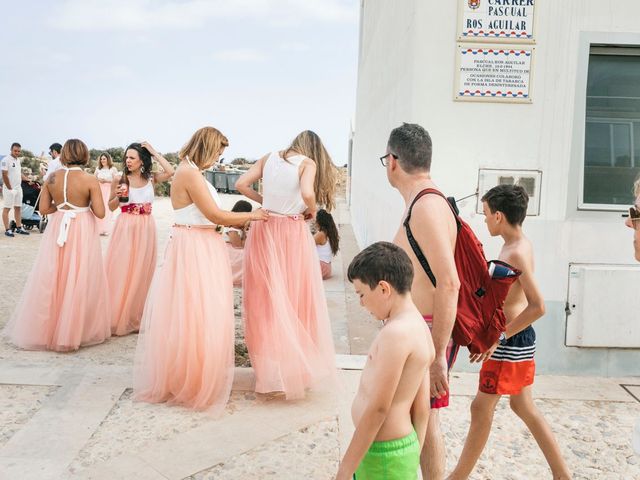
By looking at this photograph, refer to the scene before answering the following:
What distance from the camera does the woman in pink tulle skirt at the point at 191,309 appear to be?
Answer: 4289 mm

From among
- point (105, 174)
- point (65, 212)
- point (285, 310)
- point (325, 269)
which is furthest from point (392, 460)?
point (105, 174)

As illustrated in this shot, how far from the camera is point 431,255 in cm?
251

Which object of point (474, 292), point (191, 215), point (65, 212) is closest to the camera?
point (474, 292)

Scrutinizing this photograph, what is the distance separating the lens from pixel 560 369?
501 cm

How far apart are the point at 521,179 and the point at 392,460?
11.0 feet

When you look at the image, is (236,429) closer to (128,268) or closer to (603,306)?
(128,268)

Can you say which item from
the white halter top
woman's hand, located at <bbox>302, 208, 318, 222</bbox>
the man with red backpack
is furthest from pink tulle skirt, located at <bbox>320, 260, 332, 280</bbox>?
the man with red backpack

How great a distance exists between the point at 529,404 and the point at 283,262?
2.11 metres

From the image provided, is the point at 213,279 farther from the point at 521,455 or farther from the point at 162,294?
the point at 521,455

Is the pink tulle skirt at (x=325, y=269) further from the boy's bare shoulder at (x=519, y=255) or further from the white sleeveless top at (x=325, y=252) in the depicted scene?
the boy's bare shoulder at (x=519, y=255)

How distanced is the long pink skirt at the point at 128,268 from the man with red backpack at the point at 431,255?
4.16 meters

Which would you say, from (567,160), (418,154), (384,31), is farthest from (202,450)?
(384,31)

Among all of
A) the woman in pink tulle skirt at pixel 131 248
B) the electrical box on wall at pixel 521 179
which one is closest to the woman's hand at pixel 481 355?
the electrical box on wall at pixel 521 179

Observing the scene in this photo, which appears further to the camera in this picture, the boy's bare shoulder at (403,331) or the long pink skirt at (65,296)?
the long pink skirt at (65,296)
